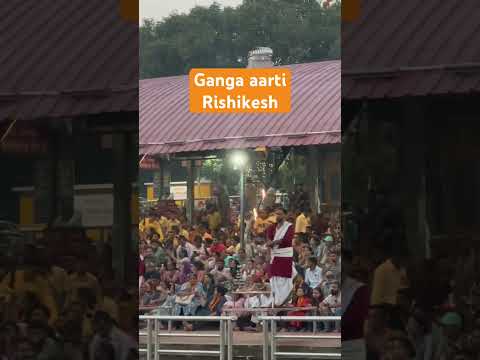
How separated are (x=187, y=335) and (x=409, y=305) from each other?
1.77 metres

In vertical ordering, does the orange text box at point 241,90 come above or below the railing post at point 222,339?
above

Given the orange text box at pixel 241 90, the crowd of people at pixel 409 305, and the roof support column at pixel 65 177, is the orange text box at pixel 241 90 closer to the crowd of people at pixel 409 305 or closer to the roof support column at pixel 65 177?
the roof support column at pixel 65 177

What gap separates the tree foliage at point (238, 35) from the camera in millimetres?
5578

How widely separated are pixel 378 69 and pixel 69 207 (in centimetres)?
156

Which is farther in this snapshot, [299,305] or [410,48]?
[299,305]

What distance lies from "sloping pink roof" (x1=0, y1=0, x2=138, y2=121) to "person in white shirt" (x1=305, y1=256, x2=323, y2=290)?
1.30 m

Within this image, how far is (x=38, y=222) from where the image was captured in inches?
199

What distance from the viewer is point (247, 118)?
19.3 ft

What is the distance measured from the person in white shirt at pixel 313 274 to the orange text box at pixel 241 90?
2.70ft

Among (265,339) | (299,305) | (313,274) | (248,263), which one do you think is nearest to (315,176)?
(313,274)

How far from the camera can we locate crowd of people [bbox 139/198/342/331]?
5559 mm

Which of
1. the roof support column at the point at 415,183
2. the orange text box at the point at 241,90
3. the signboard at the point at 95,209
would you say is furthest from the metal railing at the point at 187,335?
the roof support column at the point at 415,183

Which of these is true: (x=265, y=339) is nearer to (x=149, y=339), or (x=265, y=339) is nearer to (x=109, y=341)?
(x=149, y=339)

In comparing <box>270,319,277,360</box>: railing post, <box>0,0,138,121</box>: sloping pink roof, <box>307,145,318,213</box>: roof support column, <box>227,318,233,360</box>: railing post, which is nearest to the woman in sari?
<box>227,318,233,360</box>: railing post
